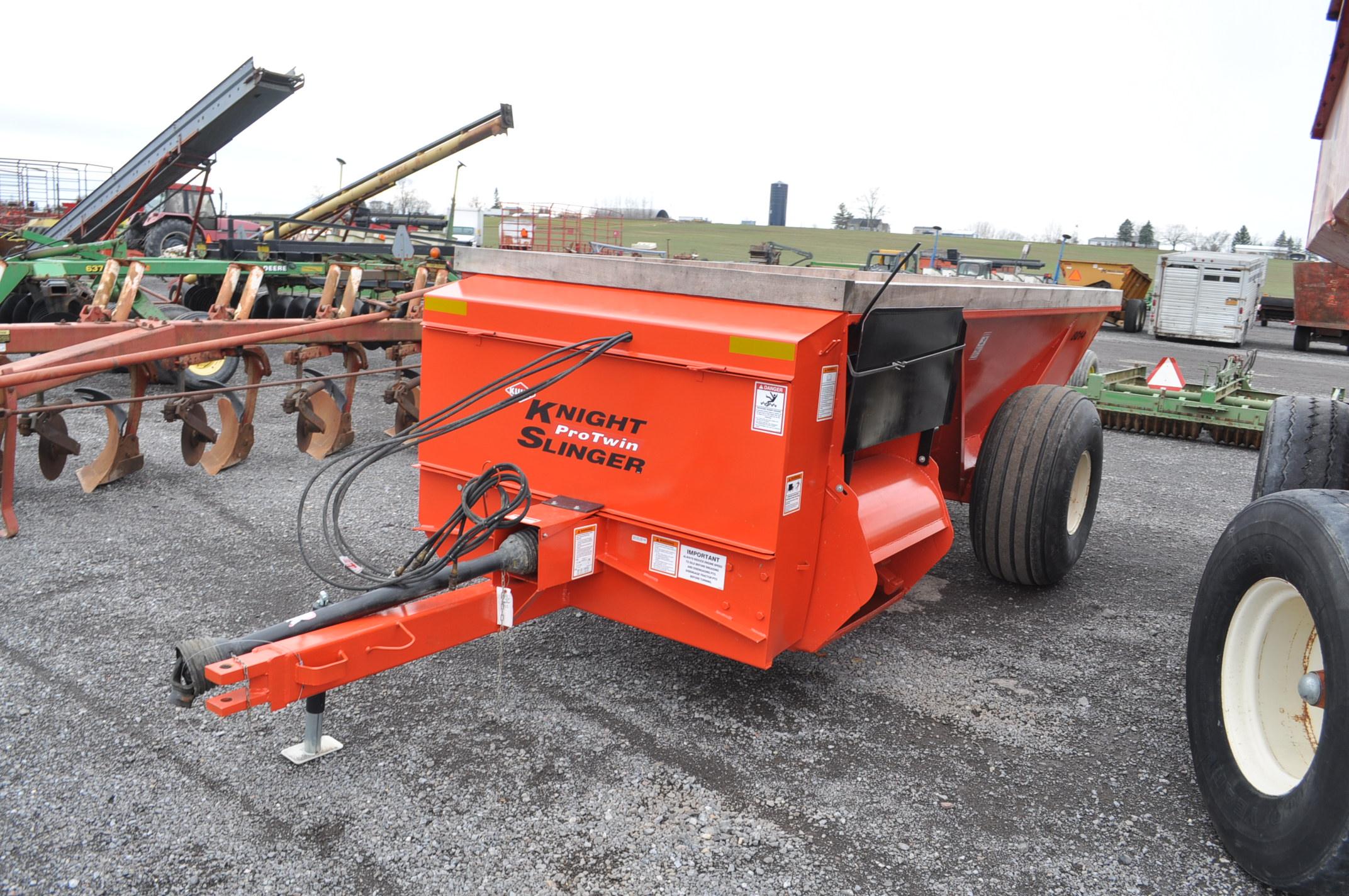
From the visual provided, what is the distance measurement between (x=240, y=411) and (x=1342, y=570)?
7.99m

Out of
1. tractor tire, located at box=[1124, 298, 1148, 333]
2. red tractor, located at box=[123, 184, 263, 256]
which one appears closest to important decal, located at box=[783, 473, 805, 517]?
red tractor, located at box=[123, 184, 263, 256]

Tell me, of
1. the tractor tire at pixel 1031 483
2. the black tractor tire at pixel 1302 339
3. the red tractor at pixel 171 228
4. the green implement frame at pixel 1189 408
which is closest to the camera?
the tractor tire at pixel 1031 483

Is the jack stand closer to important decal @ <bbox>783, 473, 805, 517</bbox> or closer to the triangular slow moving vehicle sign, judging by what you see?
important decal @ <bbox>783, 473, 805, 517</bbox>

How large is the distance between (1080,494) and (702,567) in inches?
100

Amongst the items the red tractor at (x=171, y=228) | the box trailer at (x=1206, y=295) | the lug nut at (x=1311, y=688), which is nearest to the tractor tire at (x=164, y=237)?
the red tractor at (x=171, y=228)

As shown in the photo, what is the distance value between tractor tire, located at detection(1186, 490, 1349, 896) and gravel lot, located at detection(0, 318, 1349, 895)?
240 millimetres

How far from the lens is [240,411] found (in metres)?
8.27

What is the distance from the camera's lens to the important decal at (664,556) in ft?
10.5

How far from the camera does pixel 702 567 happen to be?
3156mm

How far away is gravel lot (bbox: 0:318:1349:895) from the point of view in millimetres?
2549

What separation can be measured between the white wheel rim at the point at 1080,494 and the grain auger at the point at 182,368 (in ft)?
10.4

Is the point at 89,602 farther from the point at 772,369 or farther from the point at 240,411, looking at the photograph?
the point at 240,411

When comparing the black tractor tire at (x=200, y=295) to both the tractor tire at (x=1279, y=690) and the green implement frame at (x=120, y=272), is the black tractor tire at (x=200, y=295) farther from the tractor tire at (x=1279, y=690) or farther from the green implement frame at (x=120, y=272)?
the tractor tire at (x=1279, y=690)

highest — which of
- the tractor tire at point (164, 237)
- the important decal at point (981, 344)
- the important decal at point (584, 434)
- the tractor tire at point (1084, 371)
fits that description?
the tractor tire at point (164, 237)
